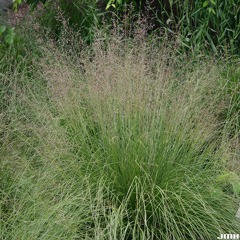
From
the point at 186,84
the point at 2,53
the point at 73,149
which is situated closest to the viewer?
the point at 73,149

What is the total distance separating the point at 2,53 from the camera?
4.66 m

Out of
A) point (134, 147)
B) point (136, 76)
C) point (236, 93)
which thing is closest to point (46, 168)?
point (134, 147)

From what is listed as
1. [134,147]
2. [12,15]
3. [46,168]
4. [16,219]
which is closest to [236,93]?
[134,147]

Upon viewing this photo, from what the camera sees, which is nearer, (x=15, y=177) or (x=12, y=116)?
(x=15, y=177)

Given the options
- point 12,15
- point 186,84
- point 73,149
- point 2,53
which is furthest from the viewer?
point 12,15

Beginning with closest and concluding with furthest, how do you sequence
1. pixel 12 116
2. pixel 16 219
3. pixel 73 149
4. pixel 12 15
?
pixel 16 219 < pixel 73 149 < pixel 12 116 < pixel 12 15

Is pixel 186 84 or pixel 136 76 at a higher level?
pixel 136 76

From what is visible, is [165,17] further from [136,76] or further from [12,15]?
[136,76]

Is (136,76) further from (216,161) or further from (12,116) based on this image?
(12,116)

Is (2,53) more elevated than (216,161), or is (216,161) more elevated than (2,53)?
(2,53)

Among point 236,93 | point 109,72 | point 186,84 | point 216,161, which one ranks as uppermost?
point 109,72

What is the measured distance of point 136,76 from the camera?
309 cm

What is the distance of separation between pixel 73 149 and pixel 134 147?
419 mm

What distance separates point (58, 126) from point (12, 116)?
0.62m
